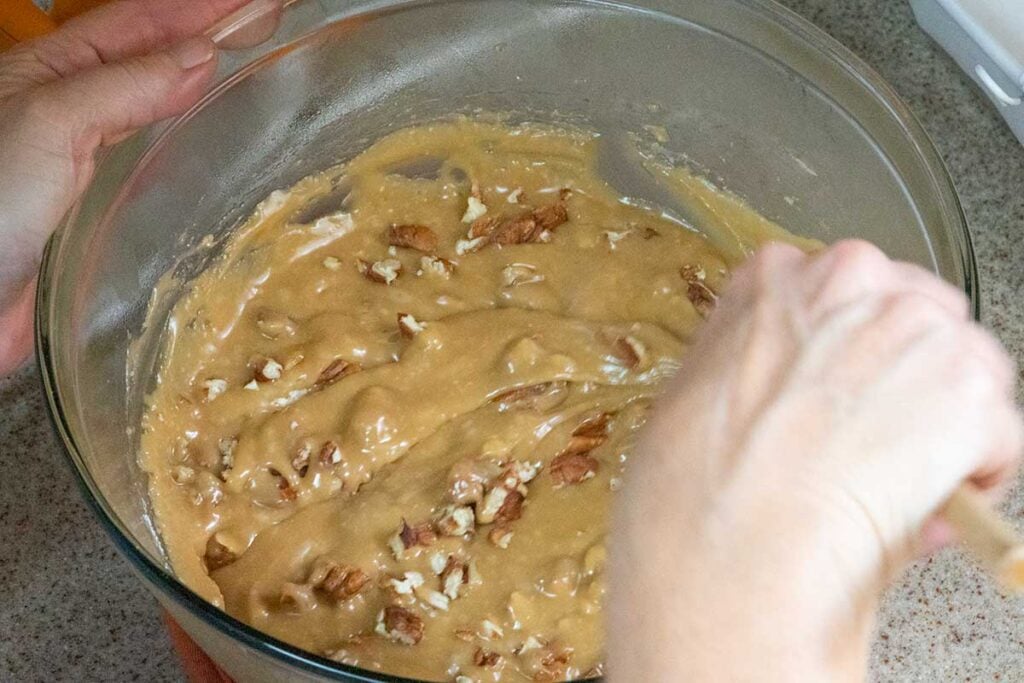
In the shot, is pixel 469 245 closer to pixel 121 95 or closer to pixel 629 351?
pixel 629 351

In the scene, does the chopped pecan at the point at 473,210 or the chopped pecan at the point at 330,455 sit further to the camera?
the chopped pecan at the point at 473,210

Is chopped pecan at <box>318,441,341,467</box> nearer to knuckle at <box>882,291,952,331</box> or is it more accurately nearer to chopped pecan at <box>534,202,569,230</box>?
chopped pecan at <box>534,202,569,230</box>

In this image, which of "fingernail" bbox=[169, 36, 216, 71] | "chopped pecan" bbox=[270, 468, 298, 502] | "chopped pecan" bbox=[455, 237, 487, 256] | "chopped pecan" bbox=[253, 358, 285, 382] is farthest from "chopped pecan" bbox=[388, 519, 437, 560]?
"fingernail" bbox=[169, 36, 216, 71]

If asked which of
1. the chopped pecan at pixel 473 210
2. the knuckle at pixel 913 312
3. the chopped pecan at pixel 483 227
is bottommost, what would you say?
the chopped pecan at pixel 483 227

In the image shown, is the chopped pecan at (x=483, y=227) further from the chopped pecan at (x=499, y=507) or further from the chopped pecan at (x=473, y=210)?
the chopped pecan at (x=499, y=507)

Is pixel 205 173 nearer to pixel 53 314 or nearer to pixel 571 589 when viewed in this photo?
pixel 53 314

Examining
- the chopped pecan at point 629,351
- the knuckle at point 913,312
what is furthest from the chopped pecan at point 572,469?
the knuckle at point 913,312

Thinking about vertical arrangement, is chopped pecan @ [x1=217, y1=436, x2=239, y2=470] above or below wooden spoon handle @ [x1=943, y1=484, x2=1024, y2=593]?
below
